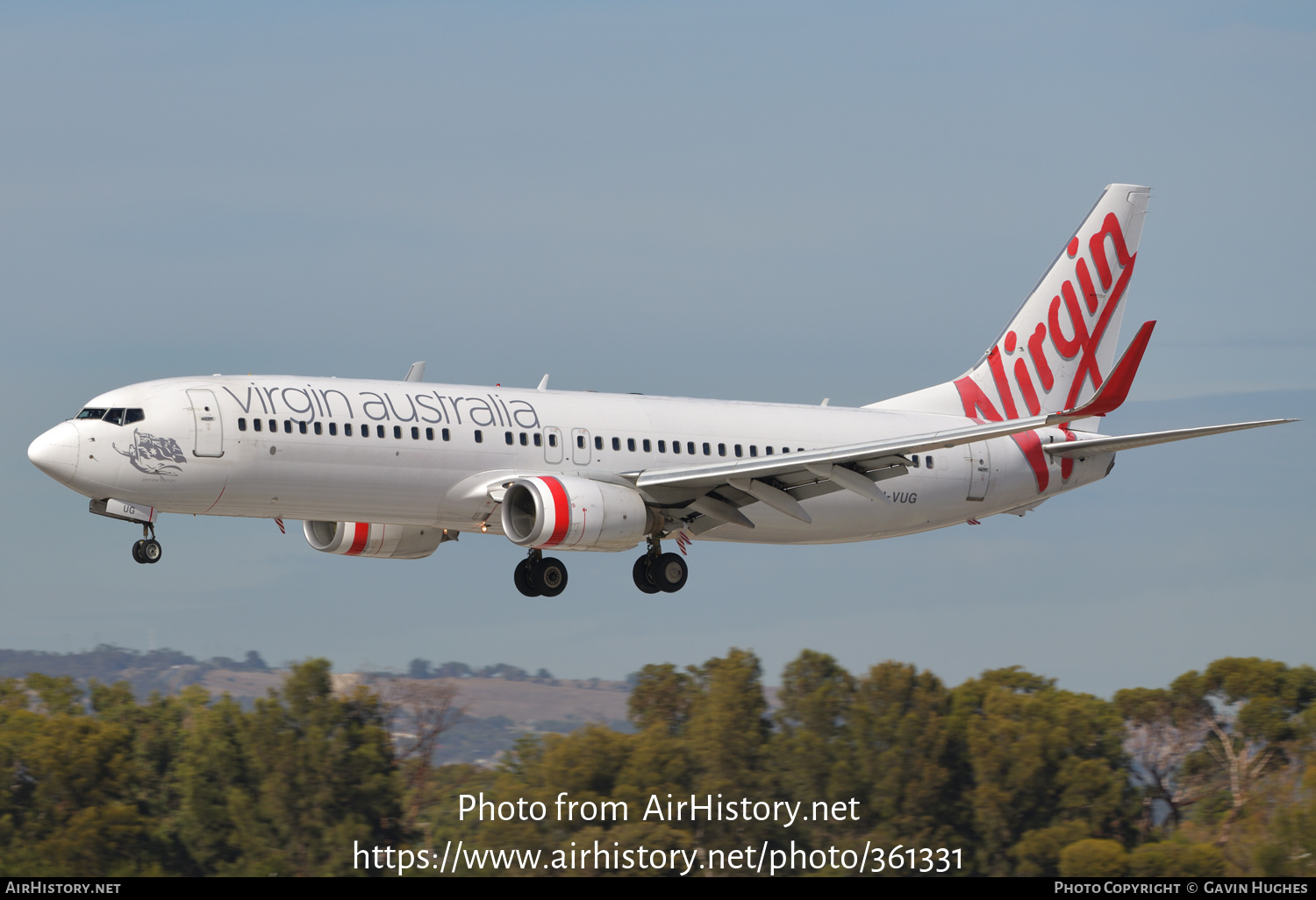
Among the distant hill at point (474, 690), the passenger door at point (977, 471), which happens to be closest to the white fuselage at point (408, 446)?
the passenger door at point (977, 471)

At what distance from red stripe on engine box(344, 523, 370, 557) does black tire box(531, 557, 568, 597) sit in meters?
5.27

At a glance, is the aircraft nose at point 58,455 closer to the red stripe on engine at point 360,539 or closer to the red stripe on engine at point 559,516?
the red stripe on engine at point 360,539

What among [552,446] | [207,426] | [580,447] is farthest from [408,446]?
[580,447]

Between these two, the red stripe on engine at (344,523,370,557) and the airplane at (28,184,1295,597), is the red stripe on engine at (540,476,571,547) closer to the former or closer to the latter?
the airplane at (28,184,1295,597)

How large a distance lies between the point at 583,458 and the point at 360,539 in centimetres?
759

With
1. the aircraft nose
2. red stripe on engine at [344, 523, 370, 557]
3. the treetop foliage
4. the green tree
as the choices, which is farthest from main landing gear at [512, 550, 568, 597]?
the green tree

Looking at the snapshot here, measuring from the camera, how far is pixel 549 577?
142 ft

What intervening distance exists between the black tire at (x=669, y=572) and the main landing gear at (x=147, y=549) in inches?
526

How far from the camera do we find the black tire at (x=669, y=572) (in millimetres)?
44188

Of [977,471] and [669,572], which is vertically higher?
[977,471]

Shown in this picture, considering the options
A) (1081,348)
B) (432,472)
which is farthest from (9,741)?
(1081,348)

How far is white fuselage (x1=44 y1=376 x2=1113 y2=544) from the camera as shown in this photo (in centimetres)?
3709

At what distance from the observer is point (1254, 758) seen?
93.2m

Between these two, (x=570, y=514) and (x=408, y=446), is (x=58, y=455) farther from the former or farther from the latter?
(x=570, y=514)
